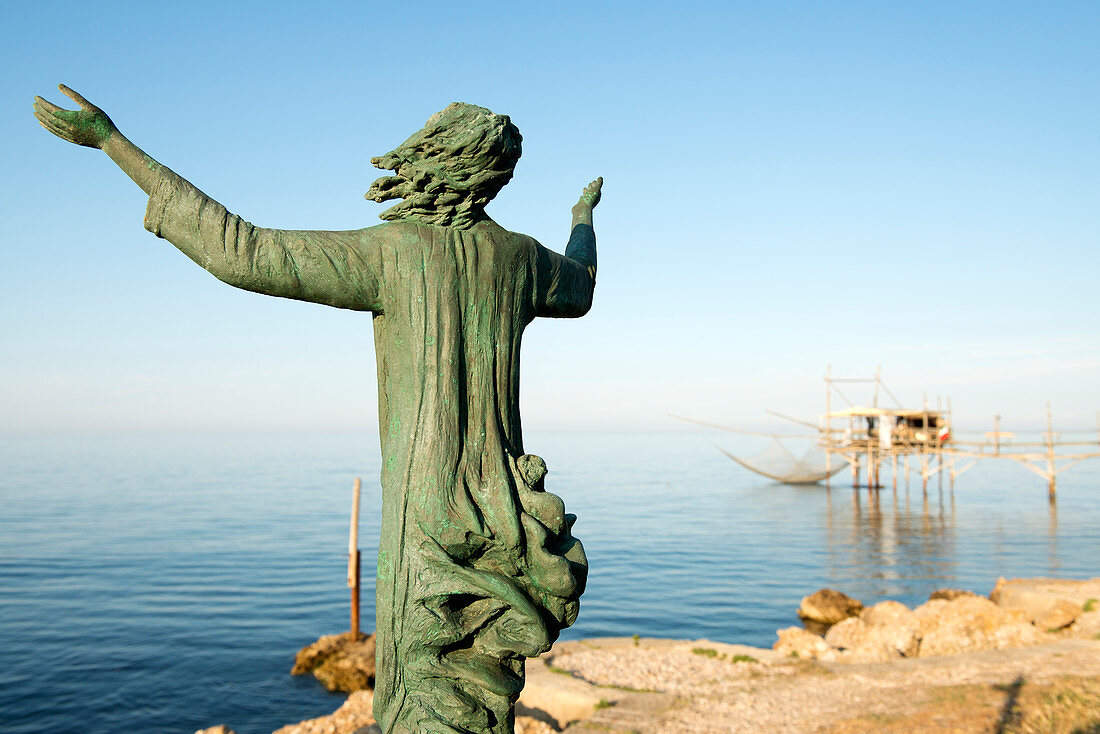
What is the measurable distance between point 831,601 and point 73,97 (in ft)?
69.0

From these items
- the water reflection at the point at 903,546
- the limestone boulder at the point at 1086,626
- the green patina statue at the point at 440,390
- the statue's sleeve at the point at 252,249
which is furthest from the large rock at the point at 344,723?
the water reflection at the point at 903,546

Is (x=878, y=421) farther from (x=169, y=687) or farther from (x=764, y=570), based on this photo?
(x=169, y=687)

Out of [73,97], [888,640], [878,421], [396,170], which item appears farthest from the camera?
[878,421]

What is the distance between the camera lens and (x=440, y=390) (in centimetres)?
293

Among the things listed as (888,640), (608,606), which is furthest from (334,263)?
(608,606)

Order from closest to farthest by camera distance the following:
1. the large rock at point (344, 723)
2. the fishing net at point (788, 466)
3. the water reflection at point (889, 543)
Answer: the large rock at point (344, 723) → the water reflection at point (889, 543) → the fishing net at point (788, 466)

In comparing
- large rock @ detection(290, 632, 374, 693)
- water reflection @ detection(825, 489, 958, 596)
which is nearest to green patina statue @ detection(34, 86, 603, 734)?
large rock @ detection(290, 632, 374, 693)

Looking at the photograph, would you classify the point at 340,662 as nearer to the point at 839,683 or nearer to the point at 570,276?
the point at 839,683

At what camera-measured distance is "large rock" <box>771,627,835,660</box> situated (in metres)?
13.4

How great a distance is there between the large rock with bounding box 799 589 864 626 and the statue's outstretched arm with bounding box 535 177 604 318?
1898cm

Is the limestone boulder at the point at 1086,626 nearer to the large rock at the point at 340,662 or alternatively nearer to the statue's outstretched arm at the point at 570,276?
the large rock at the point at 340,662

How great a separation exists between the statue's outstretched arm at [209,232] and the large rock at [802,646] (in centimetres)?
1208

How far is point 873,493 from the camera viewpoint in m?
51.2

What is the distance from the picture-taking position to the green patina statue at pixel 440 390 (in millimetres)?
2771
